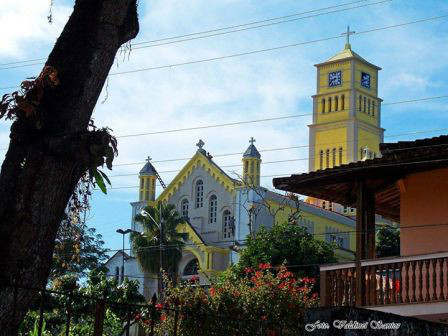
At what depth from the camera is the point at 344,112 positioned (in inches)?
3730

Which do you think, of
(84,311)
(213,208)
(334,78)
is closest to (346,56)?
(334,78)

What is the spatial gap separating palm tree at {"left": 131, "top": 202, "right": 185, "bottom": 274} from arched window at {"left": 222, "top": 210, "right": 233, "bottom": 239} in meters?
6.99

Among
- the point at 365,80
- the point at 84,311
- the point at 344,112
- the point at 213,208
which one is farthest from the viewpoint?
the point at 365,80

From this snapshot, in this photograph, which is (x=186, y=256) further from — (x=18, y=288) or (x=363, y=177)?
(x=18, y=288)

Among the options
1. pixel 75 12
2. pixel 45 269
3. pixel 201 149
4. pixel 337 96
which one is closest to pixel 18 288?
pixel 45 269

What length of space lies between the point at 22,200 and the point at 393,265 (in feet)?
34.3

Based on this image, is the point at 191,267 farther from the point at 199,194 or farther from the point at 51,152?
the point at 51,152

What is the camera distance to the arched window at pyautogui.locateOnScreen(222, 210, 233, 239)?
68.2m

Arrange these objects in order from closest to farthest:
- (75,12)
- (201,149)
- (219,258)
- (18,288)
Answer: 1. (18,288)
2. (75,12)
3. (219,258)
4. (201,149)

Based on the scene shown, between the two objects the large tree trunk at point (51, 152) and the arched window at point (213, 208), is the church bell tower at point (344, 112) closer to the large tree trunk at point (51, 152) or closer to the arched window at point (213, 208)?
the arched window at point (213, 208)

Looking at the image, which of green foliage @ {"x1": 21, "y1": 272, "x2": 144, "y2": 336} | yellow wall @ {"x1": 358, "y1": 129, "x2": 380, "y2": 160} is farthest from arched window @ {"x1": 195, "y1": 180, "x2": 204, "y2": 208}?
green foliage @ {"x1": 21, "y1": 272, "x2": 144, "y2": 336}

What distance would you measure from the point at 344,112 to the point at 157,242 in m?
40.1

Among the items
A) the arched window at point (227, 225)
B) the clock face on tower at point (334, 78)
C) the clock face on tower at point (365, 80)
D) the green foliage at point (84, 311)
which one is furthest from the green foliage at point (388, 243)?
the clock face on tower at point (365, 80)

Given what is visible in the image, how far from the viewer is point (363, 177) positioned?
16281 mm
